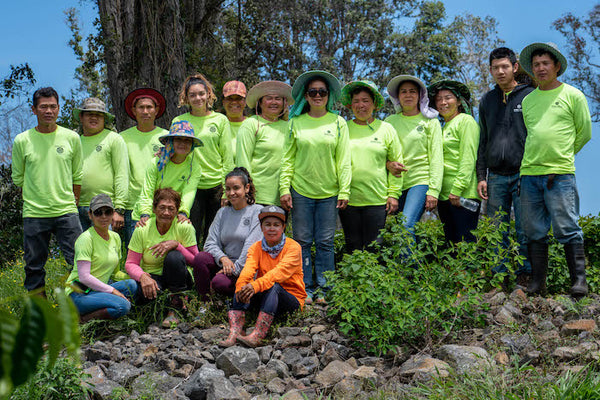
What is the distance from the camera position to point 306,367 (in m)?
4.12

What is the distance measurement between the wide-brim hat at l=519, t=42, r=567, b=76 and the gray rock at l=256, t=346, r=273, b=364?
3.61 m

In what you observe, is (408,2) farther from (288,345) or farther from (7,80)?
(288,345)

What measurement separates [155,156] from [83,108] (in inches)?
38.3

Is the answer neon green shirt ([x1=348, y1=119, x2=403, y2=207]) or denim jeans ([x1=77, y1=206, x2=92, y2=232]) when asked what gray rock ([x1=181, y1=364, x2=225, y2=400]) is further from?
denim jeans ([x1=77, y1=206, x2=92, y2=232])

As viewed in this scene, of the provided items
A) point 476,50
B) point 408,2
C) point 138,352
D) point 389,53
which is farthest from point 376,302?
point 476,50

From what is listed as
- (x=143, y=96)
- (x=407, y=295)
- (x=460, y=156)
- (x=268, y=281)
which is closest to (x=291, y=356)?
(x=268, y=281)

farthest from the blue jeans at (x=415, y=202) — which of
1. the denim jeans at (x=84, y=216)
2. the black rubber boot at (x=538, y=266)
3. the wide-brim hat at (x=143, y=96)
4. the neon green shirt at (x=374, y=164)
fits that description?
the denim jeans at (x=84, y=216)

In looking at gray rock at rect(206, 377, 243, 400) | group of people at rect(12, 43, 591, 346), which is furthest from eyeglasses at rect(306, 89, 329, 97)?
gray rock at rect(206, 377, 243, 400)

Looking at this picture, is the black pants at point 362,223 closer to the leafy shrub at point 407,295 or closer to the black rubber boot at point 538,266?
the leafy shrub at point 407,295

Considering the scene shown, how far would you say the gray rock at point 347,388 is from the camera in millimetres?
3531

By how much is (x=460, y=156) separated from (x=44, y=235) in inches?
177

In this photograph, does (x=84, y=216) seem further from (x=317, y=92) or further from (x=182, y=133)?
(x=317, y=92)

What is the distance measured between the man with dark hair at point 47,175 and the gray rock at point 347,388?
11.6 feet

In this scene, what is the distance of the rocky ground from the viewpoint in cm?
370
